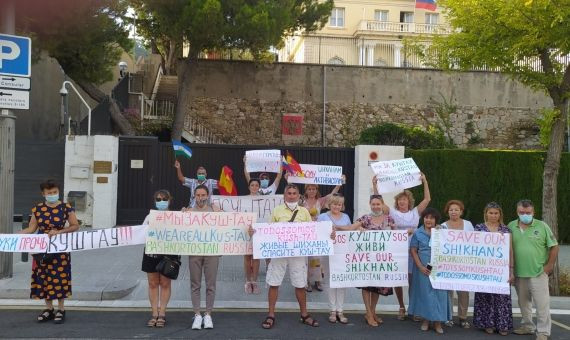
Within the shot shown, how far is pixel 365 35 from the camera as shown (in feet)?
126

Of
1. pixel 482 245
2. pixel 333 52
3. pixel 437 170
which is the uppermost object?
pixel 333 52

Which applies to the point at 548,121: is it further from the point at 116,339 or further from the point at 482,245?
the point at 116,339

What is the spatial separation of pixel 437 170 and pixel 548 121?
547 cm

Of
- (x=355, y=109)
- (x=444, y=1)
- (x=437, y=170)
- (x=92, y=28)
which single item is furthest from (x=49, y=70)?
(x=444, y=1)

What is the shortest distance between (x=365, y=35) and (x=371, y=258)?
33.6 m

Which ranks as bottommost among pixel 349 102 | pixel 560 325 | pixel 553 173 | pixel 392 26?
pixel 560 325

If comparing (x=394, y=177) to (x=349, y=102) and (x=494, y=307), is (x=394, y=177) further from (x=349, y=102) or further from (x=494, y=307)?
(x=349, y=102)

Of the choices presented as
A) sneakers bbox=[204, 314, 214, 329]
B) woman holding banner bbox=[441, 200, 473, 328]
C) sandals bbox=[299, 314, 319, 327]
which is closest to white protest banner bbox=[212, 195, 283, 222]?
sandals bbox=[299, 314, 319, 327]

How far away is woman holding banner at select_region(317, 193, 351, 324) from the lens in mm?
6732

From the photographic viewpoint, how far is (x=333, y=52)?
2762 centimetres

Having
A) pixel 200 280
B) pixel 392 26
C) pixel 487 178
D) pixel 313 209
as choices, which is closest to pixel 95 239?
pixel 200 280

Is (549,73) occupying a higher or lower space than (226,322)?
higher

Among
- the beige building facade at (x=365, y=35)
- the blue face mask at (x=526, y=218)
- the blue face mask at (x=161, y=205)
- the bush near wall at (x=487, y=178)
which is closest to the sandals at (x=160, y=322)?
the blue face mask at (x=161, y=205)

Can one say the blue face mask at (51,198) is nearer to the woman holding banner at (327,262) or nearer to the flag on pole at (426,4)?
the woman holding banner at (327,262)
